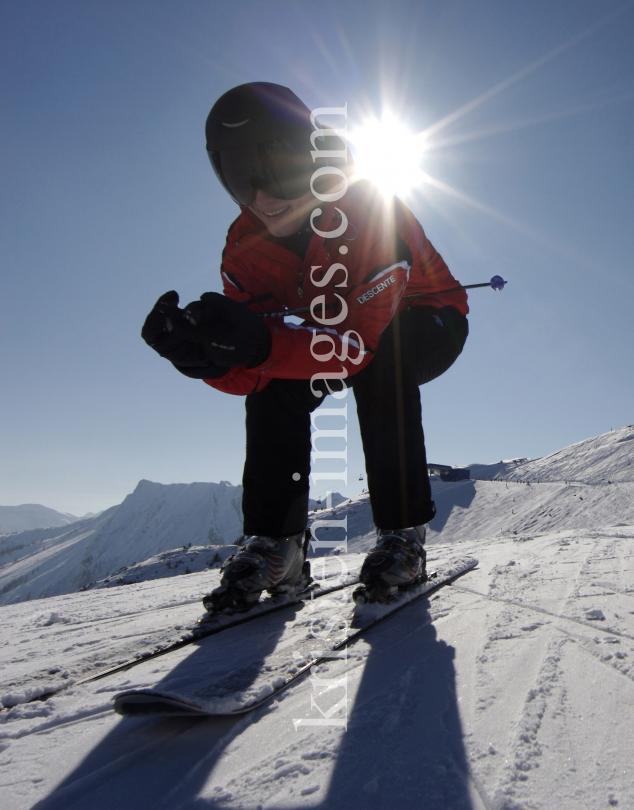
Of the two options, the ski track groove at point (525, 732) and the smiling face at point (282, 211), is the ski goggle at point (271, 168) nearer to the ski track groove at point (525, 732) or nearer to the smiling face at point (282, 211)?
the smiling face at point (282, 211)

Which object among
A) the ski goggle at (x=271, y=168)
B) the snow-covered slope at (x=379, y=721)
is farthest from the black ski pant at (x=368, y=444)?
the ski goggle at (x=271, y=168)

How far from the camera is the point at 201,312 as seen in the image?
1.28m

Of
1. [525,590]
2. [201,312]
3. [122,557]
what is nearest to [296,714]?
[201,312]

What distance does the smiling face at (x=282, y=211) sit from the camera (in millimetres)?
1957

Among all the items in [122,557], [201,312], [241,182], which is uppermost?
[241,182]

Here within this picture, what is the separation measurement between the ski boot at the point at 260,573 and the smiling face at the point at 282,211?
138cm

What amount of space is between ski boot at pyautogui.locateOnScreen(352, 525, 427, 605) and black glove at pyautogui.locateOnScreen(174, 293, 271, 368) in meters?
0.84

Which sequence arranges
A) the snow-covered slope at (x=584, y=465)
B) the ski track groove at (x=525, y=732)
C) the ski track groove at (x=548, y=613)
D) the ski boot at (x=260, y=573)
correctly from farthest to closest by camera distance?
the snow-covered slope at (x=584, y=465), the ski boot at (x=260, y=573), the ski track groove at (x=548, y=613), the ski track groove at (x=525, y=732)

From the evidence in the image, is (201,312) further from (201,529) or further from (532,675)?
(201,529)

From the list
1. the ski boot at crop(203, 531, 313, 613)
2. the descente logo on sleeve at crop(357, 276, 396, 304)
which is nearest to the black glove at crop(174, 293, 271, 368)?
the descente logo on sleeve at crop(357, 276, 396, 304)

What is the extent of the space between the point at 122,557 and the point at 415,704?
14521 centimetres

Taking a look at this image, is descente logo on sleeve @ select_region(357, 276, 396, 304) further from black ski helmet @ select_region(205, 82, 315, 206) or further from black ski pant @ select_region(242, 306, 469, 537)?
black ski helmet @ select_region(205, 82, 315, 206)

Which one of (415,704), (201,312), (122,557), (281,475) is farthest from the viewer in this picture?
(122,557)

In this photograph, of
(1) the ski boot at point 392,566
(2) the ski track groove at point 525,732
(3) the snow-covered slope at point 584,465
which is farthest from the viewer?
(3) the snow-covered slope at point 584,465
